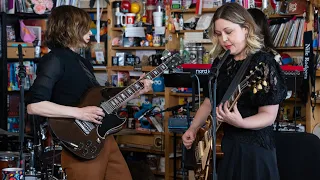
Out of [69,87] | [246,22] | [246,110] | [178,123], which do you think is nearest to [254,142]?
[246,110]

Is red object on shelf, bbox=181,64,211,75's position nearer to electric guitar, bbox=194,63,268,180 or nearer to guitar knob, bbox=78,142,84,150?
guitar knob, bbox=78,142,84,150

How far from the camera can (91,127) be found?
3008 millimetres

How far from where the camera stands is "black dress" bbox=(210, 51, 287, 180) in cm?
238

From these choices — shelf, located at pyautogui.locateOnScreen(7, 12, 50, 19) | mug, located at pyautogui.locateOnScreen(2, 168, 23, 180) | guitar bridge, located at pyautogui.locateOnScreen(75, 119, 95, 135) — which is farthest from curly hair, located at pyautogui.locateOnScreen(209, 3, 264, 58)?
shelf, located at pyautogui.locateOnScreen(7, 12, 50, 19)

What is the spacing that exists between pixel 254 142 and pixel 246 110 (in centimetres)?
14

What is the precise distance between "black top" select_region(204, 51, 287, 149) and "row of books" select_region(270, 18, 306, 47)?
90.5 inches

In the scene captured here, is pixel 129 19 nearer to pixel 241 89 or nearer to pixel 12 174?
pixel 12 174

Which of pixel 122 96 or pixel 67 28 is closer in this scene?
pixel 67 28

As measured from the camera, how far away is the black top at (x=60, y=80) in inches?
113

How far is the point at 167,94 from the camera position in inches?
209

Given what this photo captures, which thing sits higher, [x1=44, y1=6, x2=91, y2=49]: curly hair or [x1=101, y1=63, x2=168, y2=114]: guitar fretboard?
[x1=44, y1=6, x2=91, y2=49]: curly hair

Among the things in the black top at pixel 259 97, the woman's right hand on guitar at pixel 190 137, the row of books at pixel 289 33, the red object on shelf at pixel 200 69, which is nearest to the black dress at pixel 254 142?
the black top at pixel 259 97

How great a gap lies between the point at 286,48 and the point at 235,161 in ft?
8.24

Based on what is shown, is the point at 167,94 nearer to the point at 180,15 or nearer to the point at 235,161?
the point at 180,15
